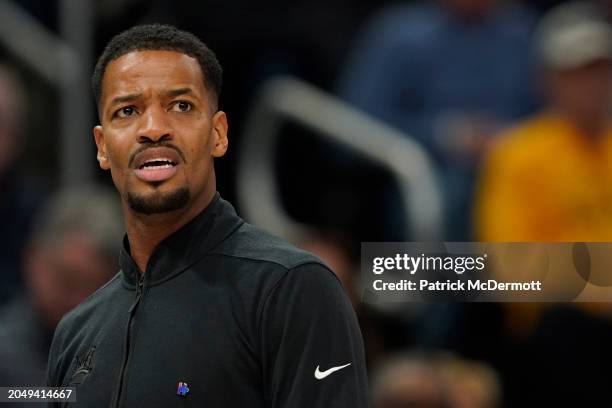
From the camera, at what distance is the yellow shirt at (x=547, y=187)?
1684 millimetres

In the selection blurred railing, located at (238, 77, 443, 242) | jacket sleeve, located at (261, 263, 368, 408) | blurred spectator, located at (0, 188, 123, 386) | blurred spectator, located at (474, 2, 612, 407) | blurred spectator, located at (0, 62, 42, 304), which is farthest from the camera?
blurred spectator, located at (0, 62, 42, 304)

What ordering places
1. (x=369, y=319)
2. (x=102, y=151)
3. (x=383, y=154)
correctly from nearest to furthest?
1. (x=102, y=151)
2. (x=369, y=319)
3. (x=383, y=154)

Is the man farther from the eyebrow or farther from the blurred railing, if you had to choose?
the blurred railing

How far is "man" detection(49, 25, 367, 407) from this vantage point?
97 cm

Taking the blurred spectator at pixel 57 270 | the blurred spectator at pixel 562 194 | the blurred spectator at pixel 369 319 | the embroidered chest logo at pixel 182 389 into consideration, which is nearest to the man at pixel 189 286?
→ the embroidered chest logo at pixel 182 389

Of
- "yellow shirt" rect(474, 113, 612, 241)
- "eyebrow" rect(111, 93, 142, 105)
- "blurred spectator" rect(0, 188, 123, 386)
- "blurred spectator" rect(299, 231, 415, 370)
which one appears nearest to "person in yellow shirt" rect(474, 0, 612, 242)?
"yellow shirt" rect(474, 113, 612, 241)

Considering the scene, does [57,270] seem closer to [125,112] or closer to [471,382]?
[471,382]

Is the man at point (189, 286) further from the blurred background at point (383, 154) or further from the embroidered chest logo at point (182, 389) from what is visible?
the blurred background at point (383, 154)

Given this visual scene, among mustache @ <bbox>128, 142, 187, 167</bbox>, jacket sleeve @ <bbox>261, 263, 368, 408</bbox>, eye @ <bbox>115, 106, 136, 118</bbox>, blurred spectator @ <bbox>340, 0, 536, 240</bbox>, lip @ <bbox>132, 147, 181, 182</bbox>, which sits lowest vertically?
jacket sleeve @ <bbox>261, 263, 368, 408</bbox>

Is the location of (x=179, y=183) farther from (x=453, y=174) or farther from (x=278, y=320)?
(x=453, y=174)

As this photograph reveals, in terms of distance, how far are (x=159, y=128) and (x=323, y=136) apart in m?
0.99

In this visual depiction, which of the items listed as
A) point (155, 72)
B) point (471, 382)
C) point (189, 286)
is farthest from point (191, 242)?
point (471, 382)

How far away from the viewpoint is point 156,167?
3.31 ft

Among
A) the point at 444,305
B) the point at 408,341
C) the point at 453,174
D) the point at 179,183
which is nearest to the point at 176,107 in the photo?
the point at 179,183
